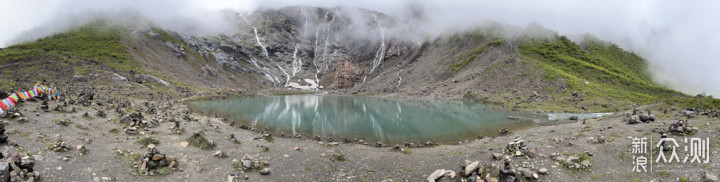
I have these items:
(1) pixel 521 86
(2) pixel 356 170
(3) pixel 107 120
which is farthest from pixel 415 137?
(1) pixel 521 86

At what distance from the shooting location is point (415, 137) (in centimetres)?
2861

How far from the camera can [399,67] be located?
146 meters

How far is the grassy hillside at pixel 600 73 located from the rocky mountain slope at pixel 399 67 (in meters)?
0.31

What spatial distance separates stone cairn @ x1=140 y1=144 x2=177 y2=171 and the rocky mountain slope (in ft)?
151

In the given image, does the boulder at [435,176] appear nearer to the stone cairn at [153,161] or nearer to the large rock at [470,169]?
the large rock at [470,169]

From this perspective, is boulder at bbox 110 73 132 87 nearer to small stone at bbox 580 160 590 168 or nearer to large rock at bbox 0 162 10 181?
large rock at bbox 0 162 10 181

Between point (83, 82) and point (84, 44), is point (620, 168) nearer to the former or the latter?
point (83, 82)

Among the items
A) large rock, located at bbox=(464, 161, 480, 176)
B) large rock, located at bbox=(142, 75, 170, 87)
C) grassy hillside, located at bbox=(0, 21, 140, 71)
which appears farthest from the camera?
large rock, located at bbox=(142, 75, 170, 87)

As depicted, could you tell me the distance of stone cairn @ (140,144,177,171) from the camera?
14000 mm

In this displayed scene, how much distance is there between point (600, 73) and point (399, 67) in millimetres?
80711

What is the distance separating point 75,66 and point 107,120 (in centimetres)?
7631

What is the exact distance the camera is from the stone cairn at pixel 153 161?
551 inches

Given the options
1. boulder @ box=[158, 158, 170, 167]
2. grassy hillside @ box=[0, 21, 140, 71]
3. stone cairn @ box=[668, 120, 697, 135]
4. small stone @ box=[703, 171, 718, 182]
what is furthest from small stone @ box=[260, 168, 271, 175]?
grassy hillside @ box=[0, 21, 140, 71]

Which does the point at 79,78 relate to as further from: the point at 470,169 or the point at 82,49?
the point at 470,169
